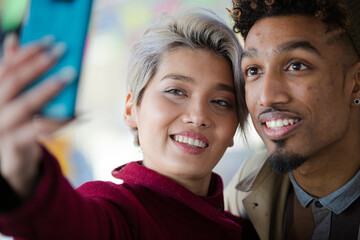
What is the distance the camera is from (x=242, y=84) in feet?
4.68

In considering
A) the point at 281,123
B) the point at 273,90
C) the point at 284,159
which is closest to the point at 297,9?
the point at 273,90

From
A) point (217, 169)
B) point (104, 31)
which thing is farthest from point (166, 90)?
point (104, 31)

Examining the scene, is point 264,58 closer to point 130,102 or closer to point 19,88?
point 130,102

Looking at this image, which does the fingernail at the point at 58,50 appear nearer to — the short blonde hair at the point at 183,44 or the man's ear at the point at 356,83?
the short blonde hair at the point at 183,44

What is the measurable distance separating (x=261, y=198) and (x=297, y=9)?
784 millimetres

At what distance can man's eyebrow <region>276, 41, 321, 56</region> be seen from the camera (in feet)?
4.37

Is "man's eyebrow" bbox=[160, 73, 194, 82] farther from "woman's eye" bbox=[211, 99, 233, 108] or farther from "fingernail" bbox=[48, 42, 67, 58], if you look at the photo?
"fingernail" bbox=[48, 42, 67, 58]

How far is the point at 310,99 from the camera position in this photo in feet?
4.37

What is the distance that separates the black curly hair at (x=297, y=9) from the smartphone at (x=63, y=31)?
895 millimetres

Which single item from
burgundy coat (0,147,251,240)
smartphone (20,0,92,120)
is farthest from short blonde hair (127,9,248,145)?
smartphone (20,0,92,120)

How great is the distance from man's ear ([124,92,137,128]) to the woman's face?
0.07 metres

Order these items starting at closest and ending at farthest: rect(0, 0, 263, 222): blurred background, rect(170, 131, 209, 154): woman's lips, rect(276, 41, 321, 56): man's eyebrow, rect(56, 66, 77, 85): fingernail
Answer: rect(56, 66, 77, 85): fingernail < rect(170, 131, 209, 154): woman's lips < rect(276, 41, 321, 56): man's eyebrow < rect(0, 0, 263, 222): blurred background

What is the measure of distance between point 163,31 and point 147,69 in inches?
6.3

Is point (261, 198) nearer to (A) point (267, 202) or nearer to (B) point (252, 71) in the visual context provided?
(A) point (267, 202)
